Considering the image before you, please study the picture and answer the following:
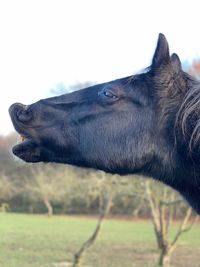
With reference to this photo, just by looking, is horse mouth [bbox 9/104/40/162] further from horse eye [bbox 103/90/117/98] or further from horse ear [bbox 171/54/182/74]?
horse ear [bbox 171/54/182/74]

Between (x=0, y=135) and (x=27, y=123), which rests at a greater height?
(x=27, y=123)

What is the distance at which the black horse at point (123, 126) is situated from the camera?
355 centimetres

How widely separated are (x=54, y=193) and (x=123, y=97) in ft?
130

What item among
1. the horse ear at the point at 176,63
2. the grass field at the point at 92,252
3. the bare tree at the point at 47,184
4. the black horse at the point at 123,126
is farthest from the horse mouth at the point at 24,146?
the bare tree at the point at 47,184

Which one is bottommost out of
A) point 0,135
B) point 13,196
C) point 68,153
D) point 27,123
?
point 13,196

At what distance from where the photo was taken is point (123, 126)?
12.1 feet

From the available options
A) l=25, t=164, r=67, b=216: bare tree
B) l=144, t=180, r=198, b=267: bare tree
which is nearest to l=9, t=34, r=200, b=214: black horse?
l=144, t=180, r=198, b=267: bare tree

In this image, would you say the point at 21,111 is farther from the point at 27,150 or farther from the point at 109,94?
the point at 109,94

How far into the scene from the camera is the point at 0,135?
120ft

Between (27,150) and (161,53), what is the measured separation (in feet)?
3.83

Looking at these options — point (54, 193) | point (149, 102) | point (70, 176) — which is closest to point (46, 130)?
point (149, 102)

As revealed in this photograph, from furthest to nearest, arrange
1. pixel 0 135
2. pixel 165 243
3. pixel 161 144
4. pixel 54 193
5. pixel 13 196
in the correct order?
pixel 13 196, pixel 54 193, pixel 0 135, pixel 165 243, pixel 161 144

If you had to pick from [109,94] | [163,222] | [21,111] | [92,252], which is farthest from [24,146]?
[92,252]

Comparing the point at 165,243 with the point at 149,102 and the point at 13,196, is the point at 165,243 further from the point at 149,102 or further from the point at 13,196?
the point at 13,196
